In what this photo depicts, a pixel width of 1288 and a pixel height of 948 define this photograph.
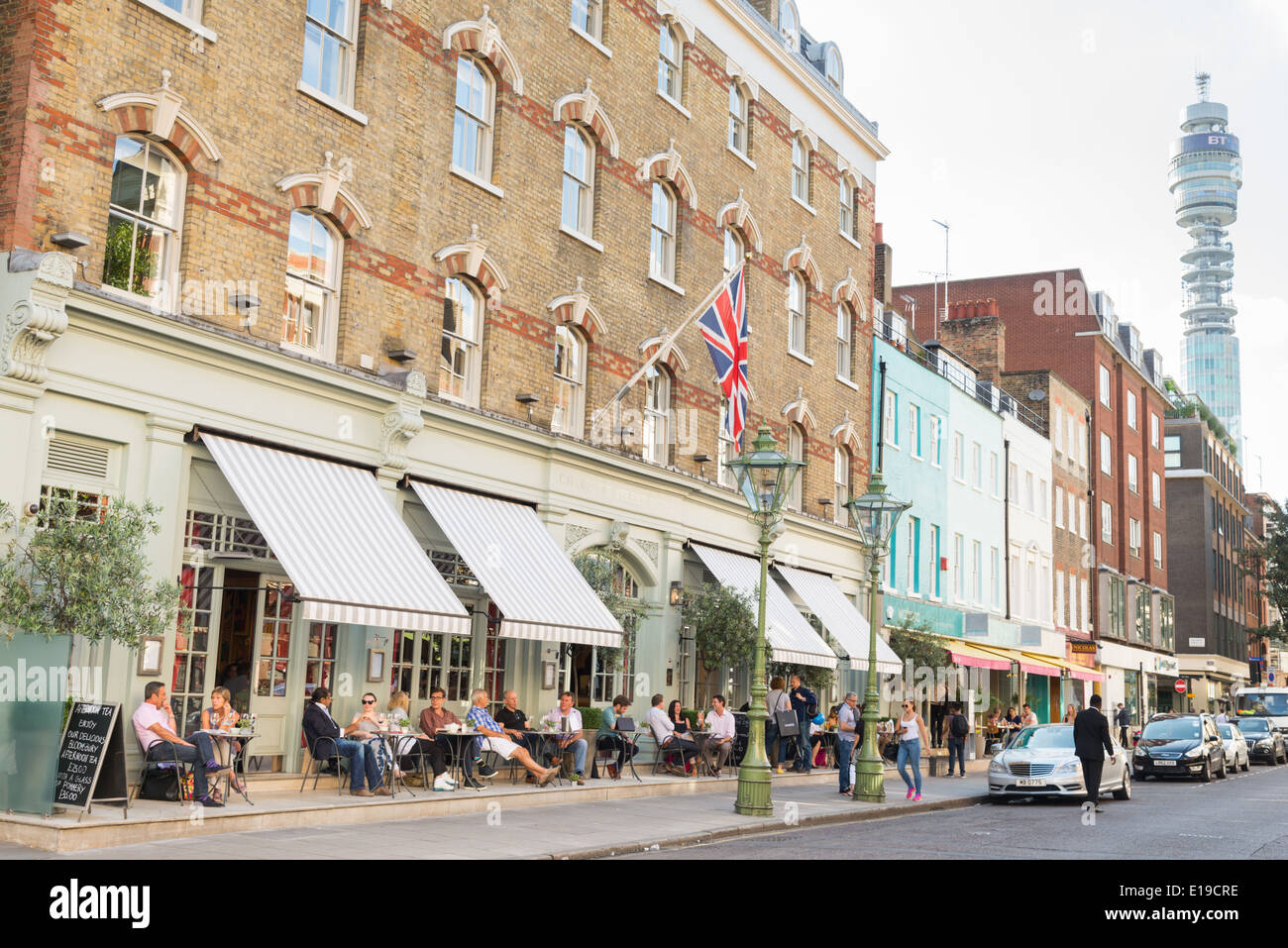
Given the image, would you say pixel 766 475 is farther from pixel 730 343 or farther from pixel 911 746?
pixel 911 746

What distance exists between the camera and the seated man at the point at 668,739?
21.8 m

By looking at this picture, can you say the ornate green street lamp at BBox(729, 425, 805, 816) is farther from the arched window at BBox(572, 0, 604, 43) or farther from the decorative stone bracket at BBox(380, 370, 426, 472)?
the arched window at BBox(572, 0, 604, 43)

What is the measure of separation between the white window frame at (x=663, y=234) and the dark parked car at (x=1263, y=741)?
1168 inches

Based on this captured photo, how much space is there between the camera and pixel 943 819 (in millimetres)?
19422

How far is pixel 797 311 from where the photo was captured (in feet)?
98.3

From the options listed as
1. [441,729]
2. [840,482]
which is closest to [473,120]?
[441,729]

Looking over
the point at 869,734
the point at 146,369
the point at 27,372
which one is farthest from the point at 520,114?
the point at 869,734

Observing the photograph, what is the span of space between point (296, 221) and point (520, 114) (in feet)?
17.2

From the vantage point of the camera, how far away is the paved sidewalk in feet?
38.9

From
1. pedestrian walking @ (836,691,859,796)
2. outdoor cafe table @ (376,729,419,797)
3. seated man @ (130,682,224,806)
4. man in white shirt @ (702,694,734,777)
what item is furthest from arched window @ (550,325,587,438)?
seated man @ (130,682,224,806)

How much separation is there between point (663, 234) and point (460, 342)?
6.75 meters

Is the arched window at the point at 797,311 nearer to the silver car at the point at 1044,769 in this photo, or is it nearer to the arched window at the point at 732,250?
the arched window at the point at 732,250

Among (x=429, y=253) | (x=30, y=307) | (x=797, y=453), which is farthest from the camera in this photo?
(x=797, y=453)
